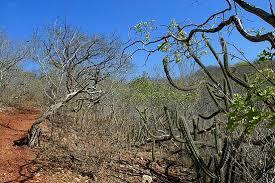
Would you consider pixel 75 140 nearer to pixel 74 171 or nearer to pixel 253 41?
pixel 74 171

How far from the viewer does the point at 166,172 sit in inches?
385

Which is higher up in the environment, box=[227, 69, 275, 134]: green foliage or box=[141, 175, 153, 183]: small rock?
box=[227, 69, 275, 134]: green foliage

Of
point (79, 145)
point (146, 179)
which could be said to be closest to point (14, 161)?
point (79, 145)

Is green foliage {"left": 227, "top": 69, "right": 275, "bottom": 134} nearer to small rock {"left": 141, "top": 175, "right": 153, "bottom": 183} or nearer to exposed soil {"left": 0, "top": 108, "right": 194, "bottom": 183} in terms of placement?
exposed soil {"left": 0, "top": 108, "right": 194, "bottom": 183}

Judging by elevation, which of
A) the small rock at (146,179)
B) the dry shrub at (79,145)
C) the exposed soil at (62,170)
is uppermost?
the dry shrub at (79,145)

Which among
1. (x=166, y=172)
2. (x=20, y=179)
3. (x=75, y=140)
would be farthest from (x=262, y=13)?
(x=75, y=140)

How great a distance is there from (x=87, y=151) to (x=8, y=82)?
15872 millimetres

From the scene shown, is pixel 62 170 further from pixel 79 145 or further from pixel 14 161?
pixel 79 145

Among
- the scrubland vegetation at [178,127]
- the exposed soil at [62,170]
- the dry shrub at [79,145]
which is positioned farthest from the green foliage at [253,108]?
the dry shrub at [79,145]

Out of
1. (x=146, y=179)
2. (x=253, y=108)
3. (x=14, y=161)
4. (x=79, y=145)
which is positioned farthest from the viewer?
(x=79, y=145)

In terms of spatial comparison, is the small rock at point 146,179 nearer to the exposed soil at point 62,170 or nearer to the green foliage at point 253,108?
the exposed soil at point 62,170

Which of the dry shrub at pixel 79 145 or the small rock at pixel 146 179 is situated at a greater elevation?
the dry shrub at pixel 79 145

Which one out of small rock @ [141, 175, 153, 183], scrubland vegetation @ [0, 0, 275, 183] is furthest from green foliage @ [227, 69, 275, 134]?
small rock @ [141, 175, 153, 183]

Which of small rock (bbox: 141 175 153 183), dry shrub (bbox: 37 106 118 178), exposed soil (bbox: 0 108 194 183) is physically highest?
dry shrub (bbox: 37 106 118 178)
